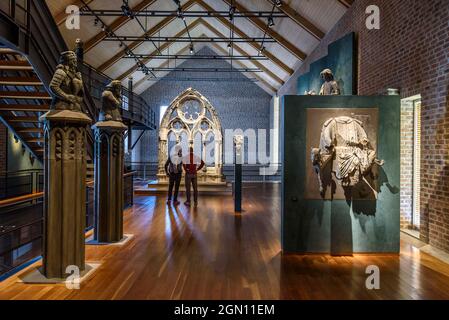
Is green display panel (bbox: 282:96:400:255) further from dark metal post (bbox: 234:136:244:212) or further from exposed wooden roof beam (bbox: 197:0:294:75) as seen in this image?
exposed wooden roof beam (bbox: 197:0:294:75)

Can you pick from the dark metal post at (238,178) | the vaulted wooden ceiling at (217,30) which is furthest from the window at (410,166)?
the vaulted wooden ceiling at (217,30)

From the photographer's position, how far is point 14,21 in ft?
16.4

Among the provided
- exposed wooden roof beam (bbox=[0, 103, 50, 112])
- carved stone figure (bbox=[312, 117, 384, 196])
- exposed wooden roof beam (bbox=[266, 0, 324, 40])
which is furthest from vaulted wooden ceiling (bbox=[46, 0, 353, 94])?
carved stone figure (bbox=[312, 117, 384, 196])

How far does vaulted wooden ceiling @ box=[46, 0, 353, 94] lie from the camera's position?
989cm

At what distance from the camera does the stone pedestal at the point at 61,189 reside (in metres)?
3.47

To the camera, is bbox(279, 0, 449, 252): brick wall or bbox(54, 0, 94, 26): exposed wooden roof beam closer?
bbox(279, 0, 449, 252): brick wall

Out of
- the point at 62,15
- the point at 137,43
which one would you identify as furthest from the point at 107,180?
the point at 137,43

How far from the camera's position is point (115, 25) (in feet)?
39.9

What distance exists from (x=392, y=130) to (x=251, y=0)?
8313 mm

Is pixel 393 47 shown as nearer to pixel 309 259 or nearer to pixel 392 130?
pixel 392 130

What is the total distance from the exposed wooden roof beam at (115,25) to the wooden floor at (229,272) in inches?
343

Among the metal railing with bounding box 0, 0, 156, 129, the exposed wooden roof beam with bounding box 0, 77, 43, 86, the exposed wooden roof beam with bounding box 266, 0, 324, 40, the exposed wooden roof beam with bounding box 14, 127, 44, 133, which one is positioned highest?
the exposed wooden roof beam with bounding box 266, 0, 324, 40

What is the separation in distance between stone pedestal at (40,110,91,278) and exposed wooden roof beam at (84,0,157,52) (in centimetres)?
978
